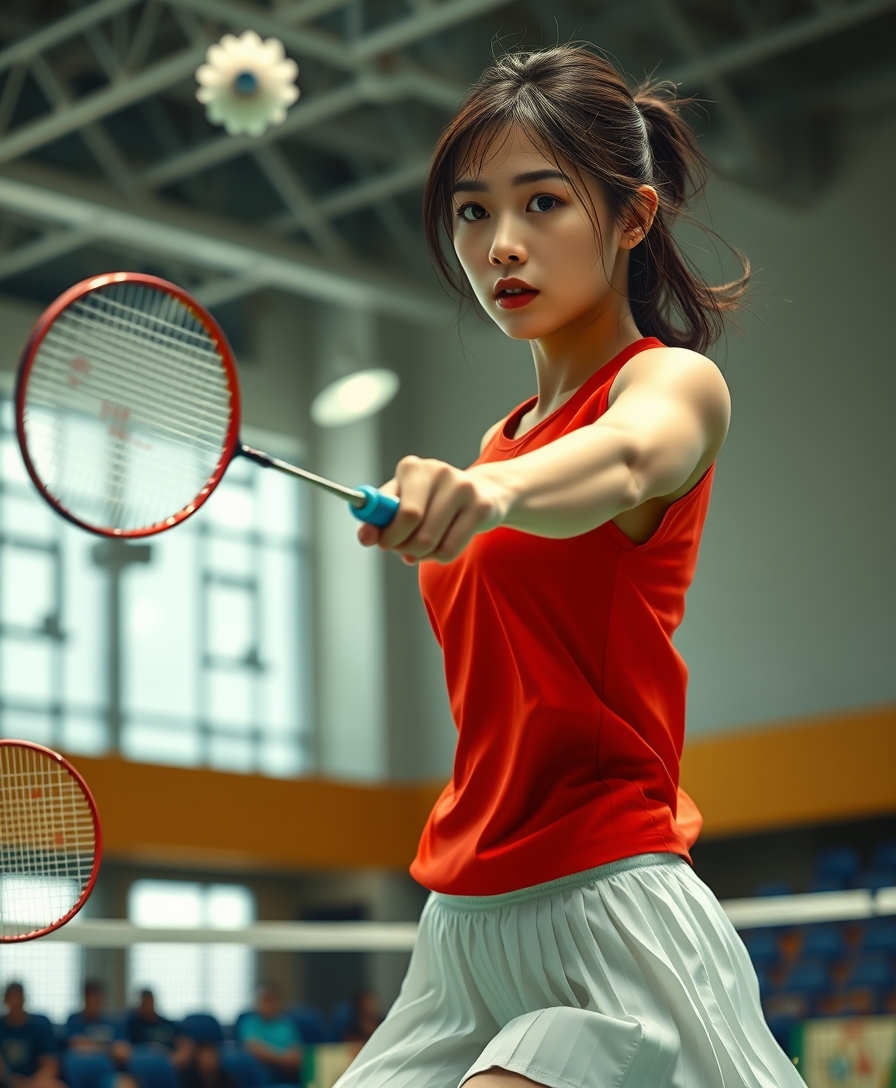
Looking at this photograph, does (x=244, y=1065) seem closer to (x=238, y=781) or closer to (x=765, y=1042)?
(x=765, y=1042)

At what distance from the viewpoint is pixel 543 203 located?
2.10 meters

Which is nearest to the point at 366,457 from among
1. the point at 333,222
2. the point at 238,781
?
the point at 333,222

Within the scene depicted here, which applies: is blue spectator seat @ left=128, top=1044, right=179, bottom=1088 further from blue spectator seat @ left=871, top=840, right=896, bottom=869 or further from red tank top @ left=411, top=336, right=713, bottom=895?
blue spectator seat @ left=871, top=840, right=896, bottom=869

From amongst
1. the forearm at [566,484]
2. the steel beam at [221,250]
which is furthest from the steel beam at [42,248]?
the forearm at [566,484]

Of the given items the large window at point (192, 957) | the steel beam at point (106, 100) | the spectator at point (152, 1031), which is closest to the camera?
the spectator at point (152, 1031)

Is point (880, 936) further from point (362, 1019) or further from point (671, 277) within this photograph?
point (671, 277)

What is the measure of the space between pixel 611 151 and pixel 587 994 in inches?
42.9

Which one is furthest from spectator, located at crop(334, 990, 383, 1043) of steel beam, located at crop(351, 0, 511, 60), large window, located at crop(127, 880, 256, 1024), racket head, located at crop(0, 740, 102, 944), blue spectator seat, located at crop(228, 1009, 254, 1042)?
steel beam, located at crop(351, 0, 511, 60)

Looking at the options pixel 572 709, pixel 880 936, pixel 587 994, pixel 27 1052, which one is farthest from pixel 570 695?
pixel 880 936

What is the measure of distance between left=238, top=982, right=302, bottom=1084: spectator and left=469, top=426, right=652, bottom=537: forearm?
23.1 feet

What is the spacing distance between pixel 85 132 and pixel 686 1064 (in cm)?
1443

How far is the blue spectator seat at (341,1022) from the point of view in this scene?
Answer: 9.64 meters

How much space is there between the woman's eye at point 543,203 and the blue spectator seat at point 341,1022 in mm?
8161

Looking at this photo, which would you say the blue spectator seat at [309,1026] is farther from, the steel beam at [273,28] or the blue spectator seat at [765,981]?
the steel beam at [273,28]
